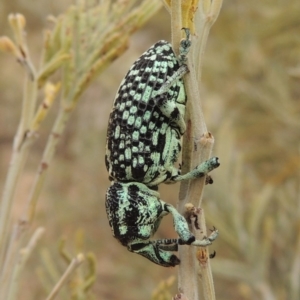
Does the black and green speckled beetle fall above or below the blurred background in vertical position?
below

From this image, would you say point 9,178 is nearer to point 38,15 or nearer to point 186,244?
point 186,244

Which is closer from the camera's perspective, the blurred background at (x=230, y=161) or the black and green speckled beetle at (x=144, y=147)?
the black and green speckled beetle at (x=144, y=147)

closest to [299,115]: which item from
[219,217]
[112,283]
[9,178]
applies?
[219,217]

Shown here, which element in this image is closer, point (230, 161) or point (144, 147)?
point (144, 147)

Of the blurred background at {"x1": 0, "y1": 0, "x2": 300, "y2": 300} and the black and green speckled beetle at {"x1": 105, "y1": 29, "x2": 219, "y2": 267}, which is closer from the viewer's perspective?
the black and green speckled beetle at {"x1": 105, "y1": 29, "x2": 219, "y2": 267}

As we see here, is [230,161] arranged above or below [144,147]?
above
